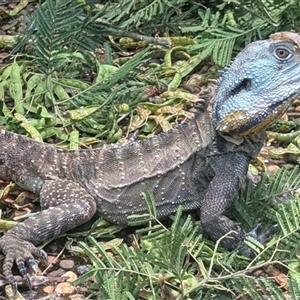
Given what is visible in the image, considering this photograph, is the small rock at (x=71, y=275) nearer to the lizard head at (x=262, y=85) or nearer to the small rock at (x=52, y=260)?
the small rock at (x=52, y=260)

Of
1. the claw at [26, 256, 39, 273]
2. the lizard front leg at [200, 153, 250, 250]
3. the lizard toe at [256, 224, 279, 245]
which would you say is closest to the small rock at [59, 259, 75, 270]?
the claw at [26, 256, 39, 273]

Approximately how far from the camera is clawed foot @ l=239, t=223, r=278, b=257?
15.1 ft

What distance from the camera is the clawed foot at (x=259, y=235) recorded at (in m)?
4.61

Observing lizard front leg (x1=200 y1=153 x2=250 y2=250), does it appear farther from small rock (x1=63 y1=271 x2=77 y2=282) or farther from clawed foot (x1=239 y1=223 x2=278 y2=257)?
small rock (x1=63 y1=271 x2=77 y2=282)

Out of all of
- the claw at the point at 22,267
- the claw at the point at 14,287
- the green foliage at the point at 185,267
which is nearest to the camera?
the green foliage at the point at 185,267

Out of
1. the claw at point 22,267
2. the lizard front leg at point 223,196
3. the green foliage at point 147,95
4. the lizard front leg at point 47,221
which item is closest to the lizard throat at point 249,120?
the lizard front leg at point 223,196

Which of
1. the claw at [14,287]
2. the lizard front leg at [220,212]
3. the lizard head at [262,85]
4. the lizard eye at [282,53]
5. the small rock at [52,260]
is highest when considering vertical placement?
the lizard eye at [282,53]

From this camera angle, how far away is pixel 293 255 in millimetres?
4324

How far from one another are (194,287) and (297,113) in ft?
7.94

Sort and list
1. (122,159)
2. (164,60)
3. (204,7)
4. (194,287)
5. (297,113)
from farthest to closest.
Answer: (204,7)
(164,60)
(297,113)
(122,159)
(194,287)

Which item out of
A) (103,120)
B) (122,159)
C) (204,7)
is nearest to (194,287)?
(122,159)

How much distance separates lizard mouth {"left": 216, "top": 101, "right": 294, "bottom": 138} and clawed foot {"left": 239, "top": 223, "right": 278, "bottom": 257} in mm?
545

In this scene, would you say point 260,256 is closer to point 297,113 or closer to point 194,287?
point 194,287

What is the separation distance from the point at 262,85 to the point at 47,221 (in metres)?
1.43
